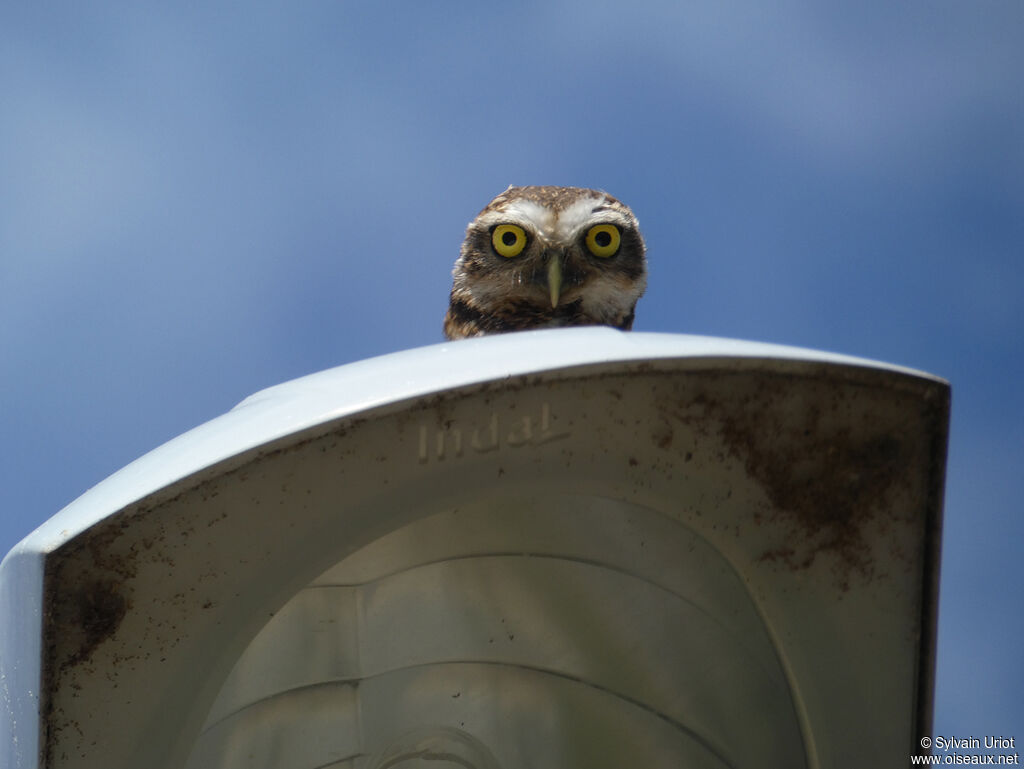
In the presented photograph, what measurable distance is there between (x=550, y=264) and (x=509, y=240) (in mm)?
215

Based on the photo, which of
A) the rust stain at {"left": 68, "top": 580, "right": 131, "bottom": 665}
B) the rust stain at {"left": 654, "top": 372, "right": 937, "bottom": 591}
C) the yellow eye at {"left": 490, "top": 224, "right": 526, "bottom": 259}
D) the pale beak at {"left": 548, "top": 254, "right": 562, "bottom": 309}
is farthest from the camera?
the yellow eye at {"left": 490, "top": 224, "right": 526, "bottom": 259}

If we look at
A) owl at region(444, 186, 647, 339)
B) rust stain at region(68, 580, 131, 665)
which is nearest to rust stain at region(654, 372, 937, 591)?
rust stain at region(68, 580, 131, 665)

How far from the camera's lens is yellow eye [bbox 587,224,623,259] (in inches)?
165

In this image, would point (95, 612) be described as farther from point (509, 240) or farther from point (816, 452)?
point (509, 240)

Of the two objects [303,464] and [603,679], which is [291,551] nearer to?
[303,464]

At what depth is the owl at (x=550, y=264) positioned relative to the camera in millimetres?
4129

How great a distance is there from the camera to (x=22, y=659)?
3.14ft

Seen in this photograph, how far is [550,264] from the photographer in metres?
4.11

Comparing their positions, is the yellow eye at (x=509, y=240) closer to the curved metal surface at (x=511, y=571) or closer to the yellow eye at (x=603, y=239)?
the yellow eye at (x=603, y=239)

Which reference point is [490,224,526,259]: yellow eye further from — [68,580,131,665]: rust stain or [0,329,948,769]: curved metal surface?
[68,580,131,665]: rust stain

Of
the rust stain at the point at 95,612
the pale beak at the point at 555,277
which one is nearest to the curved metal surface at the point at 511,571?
the rust stain at the point at 95,612

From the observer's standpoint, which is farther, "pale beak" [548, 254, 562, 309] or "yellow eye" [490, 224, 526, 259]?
"yellow eye" [490, 224, 526, 259]

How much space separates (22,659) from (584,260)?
335 cm

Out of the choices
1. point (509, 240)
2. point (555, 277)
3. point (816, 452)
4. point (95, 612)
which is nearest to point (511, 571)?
point (816, 452)
